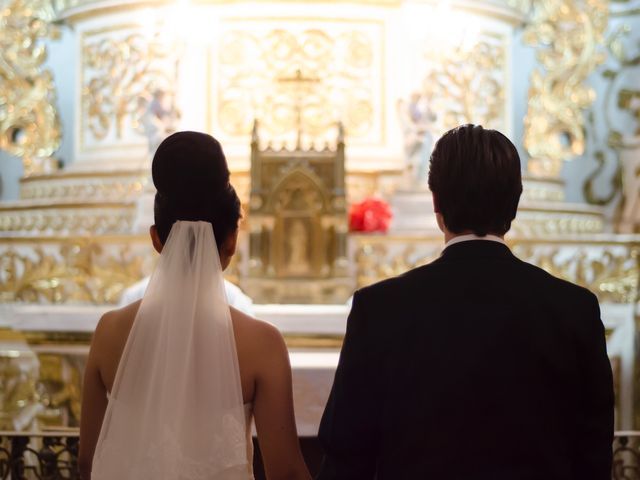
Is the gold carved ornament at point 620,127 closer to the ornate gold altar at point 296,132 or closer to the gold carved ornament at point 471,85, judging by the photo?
the ornate gold altar at point 296,132

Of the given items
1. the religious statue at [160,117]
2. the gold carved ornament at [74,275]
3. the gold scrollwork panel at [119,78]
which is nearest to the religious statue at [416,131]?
the religious statue at [160,117]

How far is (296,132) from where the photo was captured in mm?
10297

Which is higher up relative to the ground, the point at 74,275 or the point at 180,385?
the point at 180,385

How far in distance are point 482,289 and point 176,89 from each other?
8232 millimetres

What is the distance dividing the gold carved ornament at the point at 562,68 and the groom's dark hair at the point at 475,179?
9.64 m

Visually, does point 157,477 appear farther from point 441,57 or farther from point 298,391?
point 441,57

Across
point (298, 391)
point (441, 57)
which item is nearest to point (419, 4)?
point (441, 57)

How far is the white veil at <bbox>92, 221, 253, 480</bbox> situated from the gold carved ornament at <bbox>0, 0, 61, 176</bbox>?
959cm

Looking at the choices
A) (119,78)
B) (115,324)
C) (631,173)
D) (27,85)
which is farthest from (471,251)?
(631,173)

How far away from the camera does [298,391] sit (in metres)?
4.50

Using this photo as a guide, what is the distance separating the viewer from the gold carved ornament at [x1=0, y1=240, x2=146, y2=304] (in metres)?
8.41

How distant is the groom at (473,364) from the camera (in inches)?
83.1

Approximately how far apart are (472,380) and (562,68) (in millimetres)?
10180

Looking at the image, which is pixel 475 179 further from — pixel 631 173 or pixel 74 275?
pixel 631 173
